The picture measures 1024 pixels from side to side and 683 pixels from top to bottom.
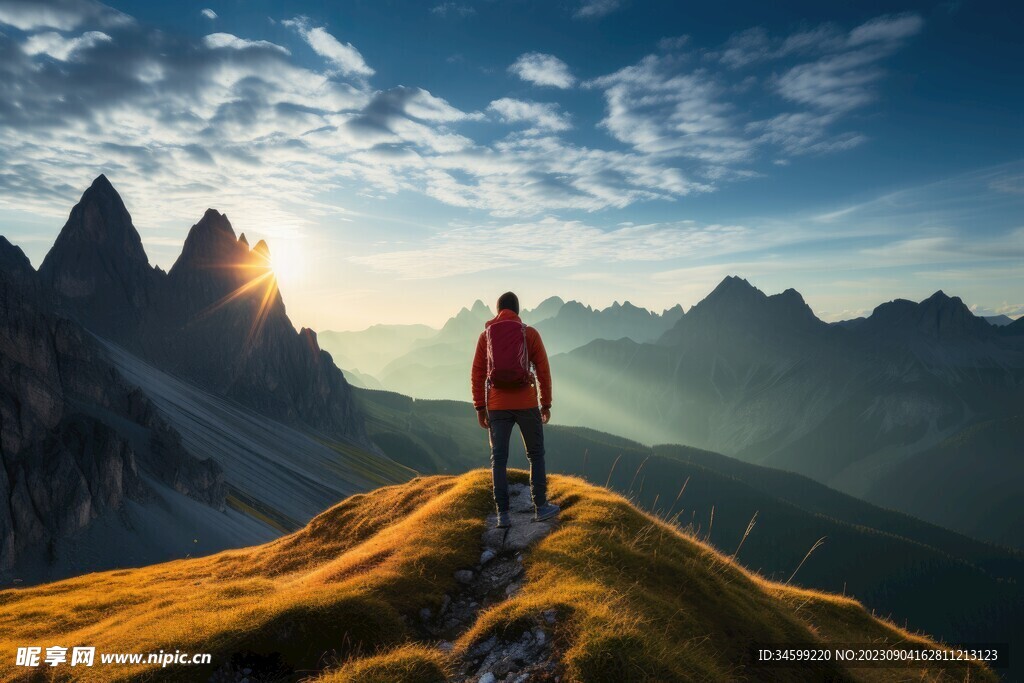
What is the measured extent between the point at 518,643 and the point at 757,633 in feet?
18.7

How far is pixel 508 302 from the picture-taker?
14273 mm

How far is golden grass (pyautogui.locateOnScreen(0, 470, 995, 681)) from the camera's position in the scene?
8477mm

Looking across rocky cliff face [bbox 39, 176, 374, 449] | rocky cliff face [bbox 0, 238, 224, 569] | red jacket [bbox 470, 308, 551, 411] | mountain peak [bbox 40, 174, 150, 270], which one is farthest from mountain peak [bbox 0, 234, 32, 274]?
red jacket [bbox 470, 308, 551, 411]

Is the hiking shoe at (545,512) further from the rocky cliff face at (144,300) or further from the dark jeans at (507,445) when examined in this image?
the rocky cliff face at (144,300)

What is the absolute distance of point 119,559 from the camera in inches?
2904

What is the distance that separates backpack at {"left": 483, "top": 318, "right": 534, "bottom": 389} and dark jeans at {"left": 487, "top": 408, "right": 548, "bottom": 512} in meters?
0.84

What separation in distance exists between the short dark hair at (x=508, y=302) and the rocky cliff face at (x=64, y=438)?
294 ft

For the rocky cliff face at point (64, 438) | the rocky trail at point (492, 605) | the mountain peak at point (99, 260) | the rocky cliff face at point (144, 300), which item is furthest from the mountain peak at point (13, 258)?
the rocky trail at point (492, 605)

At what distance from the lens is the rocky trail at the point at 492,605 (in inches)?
326

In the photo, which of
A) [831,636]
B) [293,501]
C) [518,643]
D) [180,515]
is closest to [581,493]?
[518,643]

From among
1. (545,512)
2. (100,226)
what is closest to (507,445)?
(545,512)

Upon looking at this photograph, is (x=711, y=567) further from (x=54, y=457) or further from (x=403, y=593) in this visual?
(x=54, y=457)

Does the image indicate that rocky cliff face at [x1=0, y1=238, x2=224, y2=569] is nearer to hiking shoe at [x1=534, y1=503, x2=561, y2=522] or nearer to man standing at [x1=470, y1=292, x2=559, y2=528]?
man standing at [x1=470, y1=292, x2=559, y2=528]

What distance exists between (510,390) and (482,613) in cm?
538
